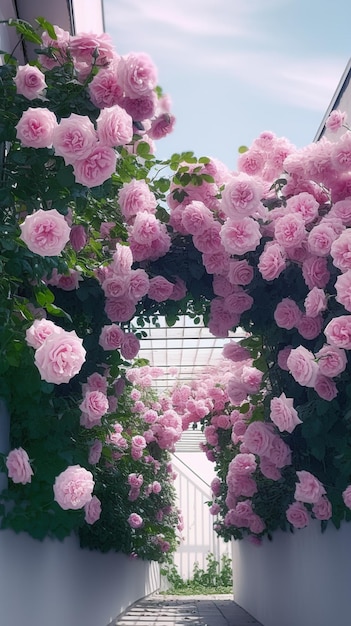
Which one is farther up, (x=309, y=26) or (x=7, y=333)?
(x=309, y=26)

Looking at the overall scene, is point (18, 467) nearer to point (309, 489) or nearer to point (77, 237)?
point (77, 237)

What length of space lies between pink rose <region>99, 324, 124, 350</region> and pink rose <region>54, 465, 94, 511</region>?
Result: 774mm

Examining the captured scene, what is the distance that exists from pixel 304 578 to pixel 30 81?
3.52 m

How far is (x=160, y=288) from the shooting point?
10.5 ft

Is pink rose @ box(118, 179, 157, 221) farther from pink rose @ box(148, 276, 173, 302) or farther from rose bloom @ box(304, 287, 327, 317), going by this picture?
rose bloom @ box(304, 287, 327, 317)

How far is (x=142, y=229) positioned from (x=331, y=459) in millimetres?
1392

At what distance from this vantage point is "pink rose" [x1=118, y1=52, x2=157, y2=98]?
218cm

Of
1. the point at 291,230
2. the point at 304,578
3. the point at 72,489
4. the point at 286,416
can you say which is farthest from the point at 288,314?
the point at 304,578

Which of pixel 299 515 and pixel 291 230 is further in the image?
pixel 299 515

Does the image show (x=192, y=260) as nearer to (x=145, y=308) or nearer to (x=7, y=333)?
(x=145, y=308)

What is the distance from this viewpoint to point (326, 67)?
4531 mm

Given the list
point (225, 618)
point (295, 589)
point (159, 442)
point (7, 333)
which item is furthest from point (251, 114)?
point (225, 618)

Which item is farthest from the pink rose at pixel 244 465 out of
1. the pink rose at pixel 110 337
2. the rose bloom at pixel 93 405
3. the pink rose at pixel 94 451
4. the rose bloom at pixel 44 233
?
the rose bloom at pixel 44 233

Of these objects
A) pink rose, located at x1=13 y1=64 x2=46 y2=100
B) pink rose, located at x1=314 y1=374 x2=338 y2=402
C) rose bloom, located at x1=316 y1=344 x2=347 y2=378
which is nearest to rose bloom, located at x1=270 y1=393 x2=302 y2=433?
pink rose, located at x1=314 y1=374 x2=338 y2=402
